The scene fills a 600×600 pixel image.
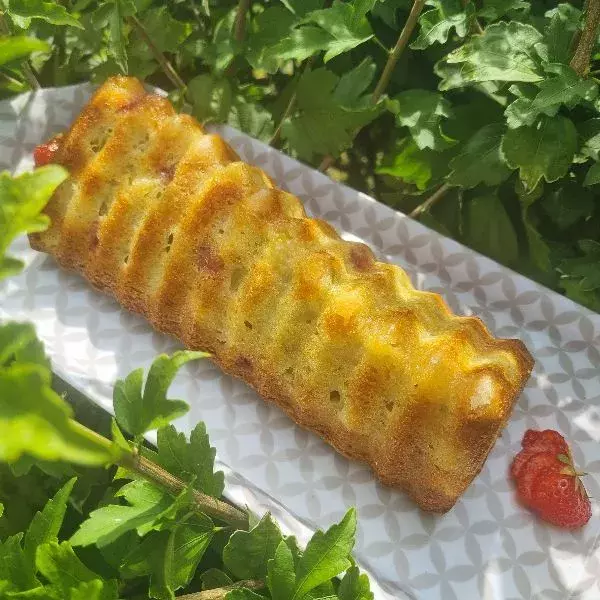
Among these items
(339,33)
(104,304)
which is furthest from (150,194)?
(339,33)

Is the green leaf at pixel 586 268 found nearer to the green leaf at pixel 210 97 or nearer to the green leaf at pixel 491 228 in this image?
the green leaf at pixel 491 228

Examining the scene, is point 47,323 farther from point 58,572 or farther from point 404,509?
point 404,509

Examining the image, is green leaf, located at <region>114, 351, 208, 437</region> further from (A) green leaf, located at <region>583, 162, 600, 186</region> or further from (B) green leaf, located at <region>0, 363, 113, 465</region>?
(A) green leaf, located at <region>583, 162, 600, 186</region>

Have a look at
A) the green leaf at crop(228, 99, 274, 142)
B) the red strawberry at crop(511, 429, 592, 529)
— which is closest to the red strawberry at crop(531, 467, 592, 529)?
the red strawberry at crop(511, 429, 592, 529)

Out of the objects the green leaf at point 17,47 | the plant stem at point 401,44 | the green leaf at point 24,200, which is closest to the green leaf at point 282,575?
the green leaf at point 24,200


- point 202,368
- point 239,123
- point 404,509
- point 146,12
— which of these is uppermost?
point 146,12
